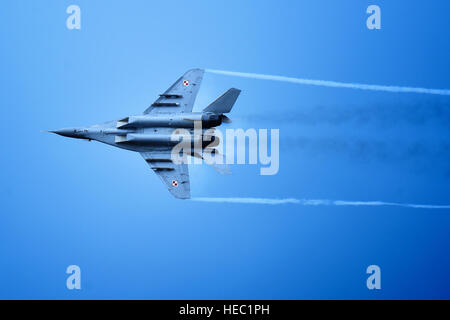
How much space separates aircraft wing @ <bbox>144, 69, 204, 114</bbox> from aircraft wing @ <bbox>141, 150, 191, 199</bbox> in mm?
1748

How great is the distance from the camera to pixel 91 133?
24.0m

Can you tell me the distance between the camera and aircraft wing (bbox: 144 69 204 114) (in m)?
Answer: 24.2

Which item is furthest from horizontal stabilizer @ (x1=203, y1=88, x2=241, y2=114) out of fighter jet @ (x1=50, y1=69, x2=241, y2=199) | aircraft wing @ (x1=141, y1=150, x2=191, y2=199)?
aircraft wing @ (x1=141, y1=150, x2=191, y2=199)

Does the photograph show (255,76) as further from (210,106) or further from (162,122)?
(162,122)

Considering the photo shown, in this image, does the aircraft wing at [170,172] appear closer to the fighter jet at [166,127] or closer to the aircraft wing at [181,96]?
the fighter jet at [166,127]

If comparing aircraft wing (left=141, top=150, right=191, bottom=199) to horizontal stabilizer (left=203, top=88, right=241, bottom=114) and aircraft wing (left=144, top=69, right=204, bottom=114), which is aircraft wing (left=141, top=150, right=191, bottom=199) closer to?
aircraft wing (left=144, top=69, right=204, bottom=114)

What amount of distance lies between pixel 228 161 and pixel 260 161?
1640 millimetres

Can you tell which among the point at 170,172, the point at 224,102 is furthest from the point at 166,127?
the point at 224,102

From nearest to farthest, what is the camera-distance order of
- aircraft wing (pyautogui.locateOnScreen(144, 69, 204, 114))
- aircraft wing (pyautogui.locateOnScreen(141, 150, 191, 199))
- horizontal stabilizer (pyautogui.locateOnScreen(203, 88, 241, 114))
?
horizontal stabilizer (pyautogui.locateOnScreen(203, 88, 241, 114))
aircraft wing (pyautogui.locateOnScreen(141, 150, 191, 199))
aircraft wing (pyautogui.locateOnScreen(144, 69, 204, 114))

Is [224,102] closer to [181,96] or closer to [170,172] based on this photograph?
[181,96]

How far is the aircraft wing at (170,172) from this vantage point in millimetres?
23703

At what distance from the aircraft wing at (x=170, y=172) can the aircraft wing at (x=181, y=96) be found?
175 cm

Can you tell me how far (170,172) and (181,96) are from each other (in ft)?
9.97
